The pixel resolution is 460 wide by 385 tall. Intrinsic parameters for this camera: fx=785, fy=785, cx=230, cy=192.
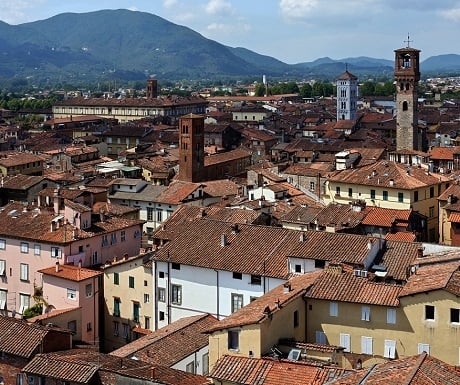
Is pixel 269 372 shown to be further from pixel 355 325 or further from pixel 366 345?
pixel 366 345

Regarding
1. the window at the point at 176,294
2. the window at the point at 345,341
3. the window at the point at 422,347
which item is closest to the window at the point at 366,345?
the window at the point at 345,341

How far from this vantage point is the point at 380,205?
54938 millimetres

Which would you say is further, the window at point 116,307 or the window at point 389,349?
the window at point 116,307

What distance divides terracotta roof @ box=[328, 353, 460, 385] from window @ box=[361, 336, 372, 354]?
23.0 feet

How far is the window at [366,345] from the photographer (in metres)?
28.0

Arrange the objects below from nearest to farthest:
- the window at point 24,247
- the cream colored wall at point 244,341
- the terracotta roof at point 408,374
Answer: the terracotta roof at point 408,374, the cream colored wall at point 244,341, the window at point 24,247

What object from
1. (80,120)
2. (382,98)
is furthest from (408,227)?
(382,98)

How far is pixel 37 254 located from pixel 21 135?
8557 cm

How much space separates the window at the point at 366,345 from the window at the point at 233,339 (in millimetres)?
5102

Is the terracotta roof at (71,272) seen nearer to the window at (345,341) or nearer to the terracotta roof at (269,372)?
the window at (345,341)

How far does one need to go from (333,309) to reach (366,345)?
1.72 metres

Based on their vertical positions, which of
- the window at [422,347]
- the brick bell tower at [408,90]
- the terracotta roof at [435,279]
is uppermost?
the brick bell tower at [408,90]

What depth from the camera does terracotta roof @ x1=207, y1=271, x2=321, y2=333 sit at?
25.7 metres

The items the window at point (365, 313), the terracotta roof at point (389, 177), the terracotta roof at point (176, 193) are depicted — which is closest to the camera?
the window at point (365, 313)
